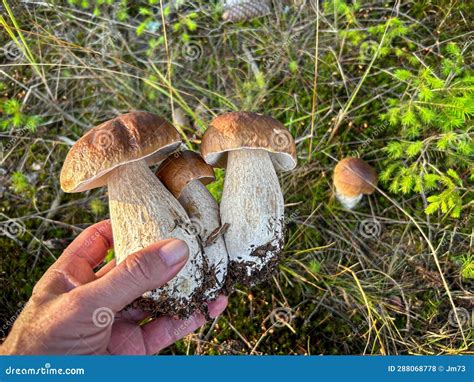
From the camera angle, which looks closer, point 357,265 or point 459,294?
point 459,294

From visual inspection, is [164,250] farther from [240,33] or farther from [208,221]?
[240,33]

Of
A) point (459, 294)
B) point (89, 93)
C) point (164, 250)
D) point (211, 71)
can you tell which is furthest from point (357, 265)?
point (89, 93)
